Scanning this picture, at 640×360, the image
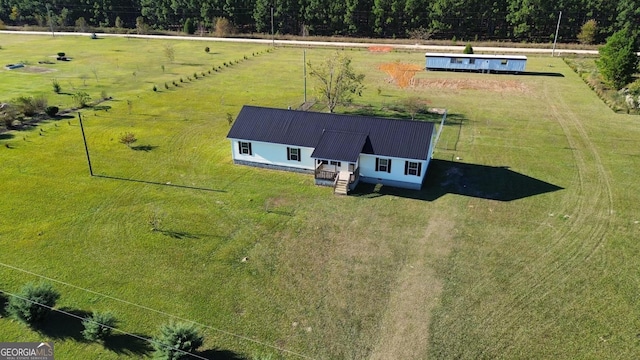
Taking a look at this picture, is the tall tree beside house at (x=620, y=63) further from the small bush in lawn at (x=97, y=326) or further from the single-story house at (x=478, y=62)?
the small bush in lawn at (x=97, y=326)

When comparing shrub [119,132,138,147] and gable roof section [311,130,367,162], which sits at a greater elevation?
gable roof section [311,130,367,162]

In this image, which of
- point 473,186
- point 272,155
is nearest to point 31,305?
point 272,155

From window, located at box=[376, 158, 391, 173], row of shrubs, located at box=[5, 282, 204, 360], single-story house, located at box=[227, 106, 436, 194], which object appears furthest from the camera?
window, located at box=[376, 158, 391, 173]

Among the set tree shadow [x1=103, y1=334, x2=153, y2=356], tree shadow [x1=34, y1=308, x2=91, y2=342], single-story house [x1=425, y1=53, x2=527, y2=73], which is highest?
single-story house [x1=425, y1=53, x2=527, y2=73]

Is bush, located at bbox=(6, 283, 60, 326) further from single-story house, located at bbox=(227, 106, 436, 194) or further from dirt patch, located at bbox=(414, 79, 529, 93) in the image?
Answer: dirt patch, located at bbox=(414, 79, 529, 93)

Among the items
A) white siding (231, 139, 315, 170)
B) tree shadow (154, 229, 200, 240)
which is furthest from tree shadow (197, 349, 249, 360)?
white siding (231, 139, 315, 170)

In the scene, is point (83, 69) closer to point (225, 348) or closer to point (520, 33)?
point (225, 348)

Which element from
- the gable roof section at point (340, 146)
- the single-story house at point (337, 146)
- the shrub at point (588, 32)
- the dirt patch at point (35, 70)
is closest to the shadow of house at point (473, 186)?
the single-story house at point (337, 146)
